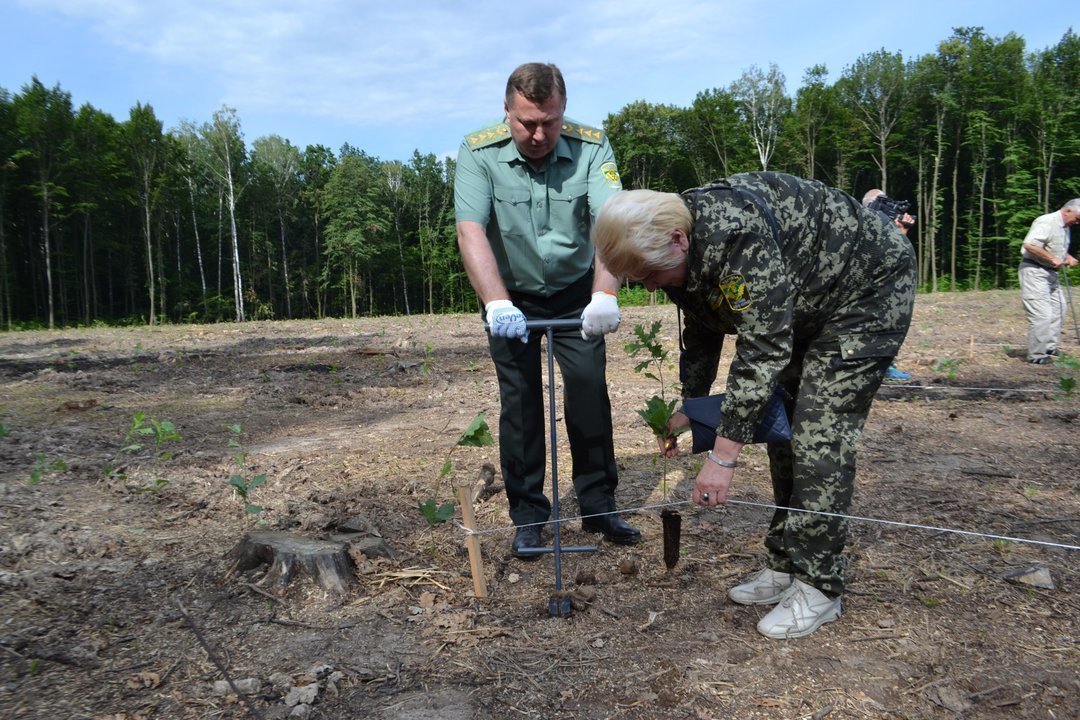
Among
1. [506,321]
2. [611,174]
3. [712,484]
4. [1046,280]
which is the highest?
[611,174]

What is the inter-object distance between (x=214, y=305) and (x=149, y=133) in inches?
429

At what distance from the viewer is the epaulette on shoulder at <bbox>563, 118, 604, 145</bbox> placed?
348 cm

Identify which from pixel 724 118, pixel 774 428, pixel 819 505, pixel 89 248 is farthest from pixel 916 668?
pixel 89 248

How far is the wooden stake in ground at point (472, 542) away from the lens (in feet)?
9.99

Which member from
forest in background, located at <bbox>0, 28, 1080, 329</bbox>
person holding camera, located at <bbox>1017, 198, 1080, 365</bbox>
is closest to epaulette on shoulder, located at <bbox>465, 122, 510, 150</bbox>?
person holding camera, located at <bbox>1017, 198, 1080, 365</bbox>

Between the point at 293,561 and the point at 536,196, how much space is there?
1.96 metres

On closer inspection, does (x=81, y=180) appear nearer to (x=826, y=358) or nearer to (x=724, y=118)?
(x=724, y=118)

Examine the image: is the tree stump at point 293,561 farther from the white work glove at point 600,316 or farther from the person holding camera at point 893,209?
the person holding camera at point 893,209

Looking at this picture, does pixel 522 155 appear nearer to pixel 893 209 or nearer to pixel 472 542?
pixel 472 542

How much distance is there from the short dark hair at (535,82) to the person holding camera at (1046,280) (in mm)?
7717

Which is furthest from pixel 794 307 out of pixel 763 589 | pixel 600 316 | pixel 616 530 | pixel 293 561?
pixel 293 561

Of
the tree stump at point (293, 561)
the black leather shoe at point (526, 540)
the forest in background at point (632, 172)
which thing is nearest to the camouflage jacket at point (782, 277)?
the black leather shoe at point (526, 540)

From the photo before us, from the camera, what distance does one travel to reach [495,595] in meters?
3.25

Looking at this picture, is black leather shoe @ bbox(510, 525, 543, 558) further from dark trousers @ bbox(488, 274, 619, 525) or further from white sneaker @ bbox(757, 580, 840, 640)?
white sneaker @ bbox(757, 580, 840, 640)
